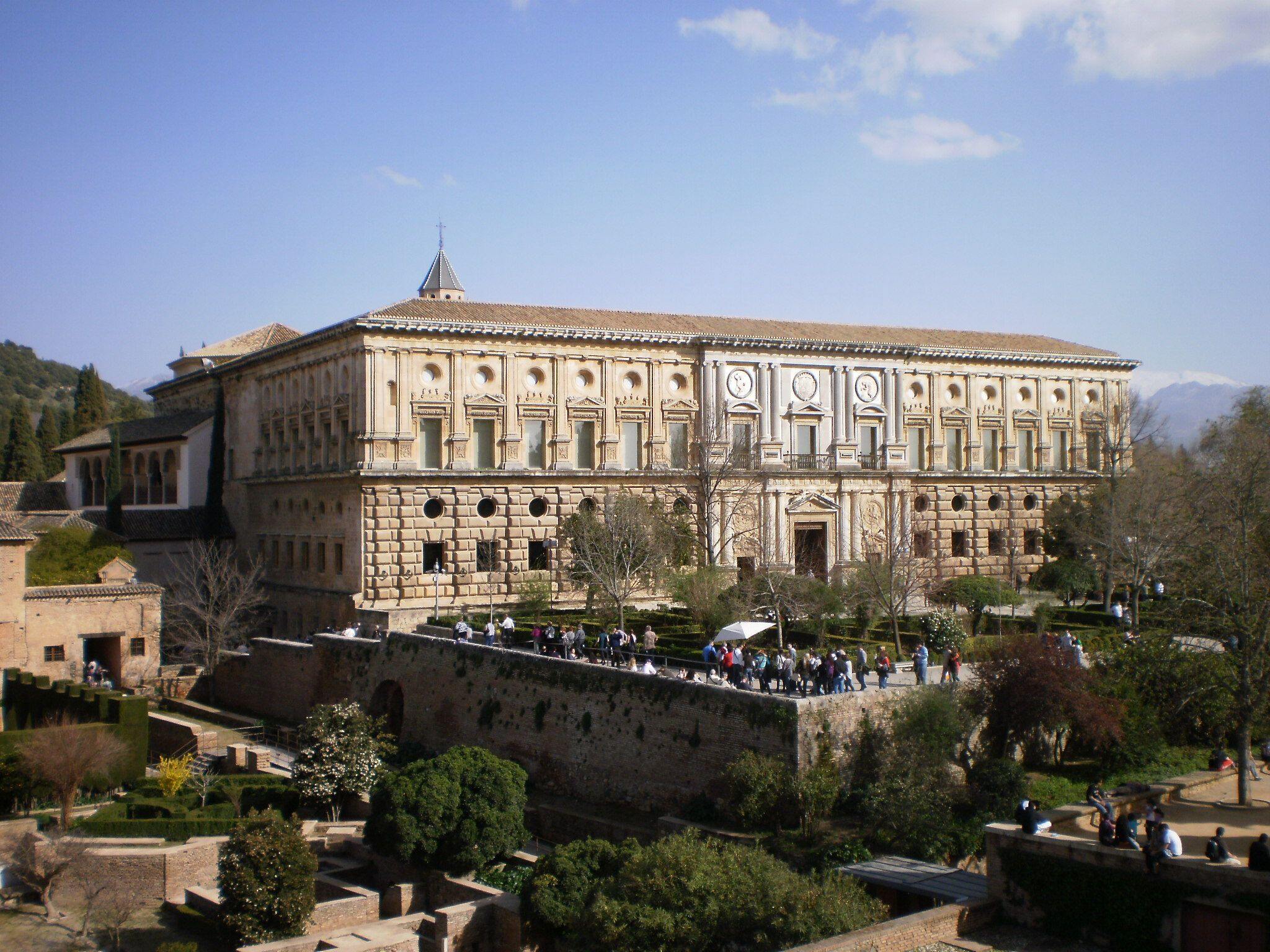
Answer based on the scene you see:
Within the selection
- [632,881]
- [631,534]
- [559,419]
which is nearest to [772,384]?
[559,419]

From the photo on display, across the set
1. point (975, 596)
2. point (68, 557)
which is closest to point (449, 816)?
point (975, 596)

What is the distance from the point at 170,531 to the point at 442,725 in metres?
19.5

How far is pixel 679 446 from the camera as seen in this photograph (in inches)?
1706

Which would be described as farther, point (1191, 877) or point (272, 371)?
point (272, 371)

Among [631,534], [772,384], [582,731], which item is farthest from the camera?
[772,384]

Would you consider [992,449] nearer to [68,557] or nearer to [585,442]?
[585,442]

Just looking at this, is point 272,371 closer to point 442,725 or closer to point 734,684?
point 442,725

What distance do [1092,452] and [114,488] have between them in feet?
133

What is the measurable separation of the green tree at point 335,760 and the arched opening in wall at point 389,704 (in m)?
4.18

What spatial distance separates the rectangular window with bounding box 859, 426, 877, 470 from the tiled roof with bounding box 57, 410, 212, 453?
26.5 metres

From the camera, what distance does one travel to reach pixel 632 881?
1800 cm

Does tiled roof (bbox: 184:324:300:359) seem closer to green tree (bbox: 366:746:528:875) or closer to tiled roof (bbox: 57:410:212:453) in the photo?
tiled roof (bbox: 57:410:212:453)

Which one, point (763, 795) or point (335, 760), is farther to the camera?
point (335, 760)

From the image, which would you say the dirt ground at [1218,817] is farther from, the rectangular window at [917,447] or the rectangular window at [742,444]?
the rectangular window at [917,447]
